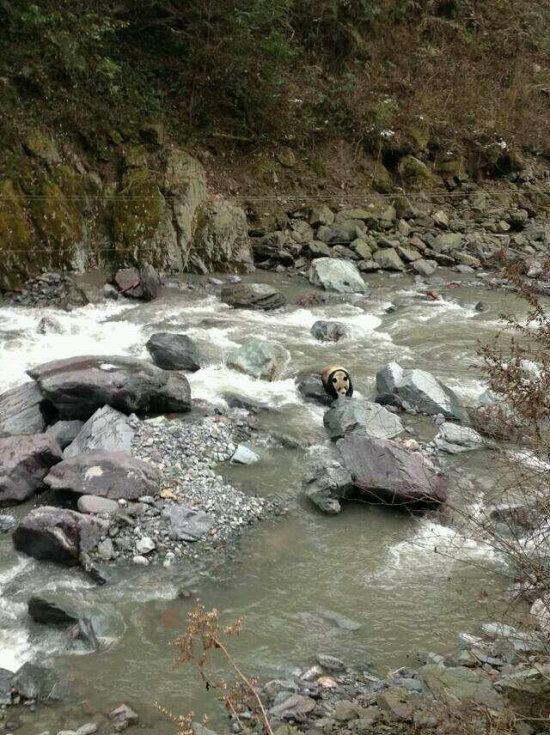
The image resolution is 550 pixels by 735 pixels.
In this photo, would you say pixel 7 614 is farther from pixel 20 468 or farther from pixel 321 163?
pixel 321 163

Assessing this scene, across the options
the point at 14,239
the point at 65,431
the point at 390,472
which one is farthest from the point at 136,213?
the point at 390,472

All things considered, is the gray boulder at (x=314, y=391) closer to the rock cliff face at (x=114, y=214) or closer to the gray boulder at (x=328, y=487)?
the gray boulder at (x=328, y=487)

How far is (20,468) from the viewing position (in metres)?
7.10

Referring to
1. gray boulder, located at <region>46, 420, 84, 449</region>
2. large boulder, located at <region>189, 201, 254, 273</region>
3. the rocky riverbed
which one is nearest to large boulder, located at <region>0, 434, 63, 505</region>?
the rocky riverbed

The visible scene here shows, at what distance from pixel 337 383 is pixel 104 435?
3.16 meters

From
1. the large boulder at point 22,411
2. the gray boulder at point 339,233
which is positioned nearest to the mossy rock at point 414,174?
the gray boulder at point 339,233

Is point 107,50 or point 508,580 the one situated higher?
point 107,50

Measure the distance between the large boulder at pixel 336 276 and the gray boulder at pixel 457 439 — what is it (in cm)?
611

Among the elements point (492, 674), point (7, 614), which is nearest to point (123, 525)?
point (7, 614)

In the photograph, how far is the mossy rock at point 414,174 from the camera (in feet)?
64.2

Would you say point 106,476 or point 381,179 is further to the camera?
point 381,179

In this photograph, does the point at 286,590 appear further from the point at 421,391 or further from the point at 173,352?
the point at 173,352

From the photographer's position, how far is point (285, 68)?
58.8ft

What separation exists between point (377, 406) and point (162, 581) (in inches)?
152
